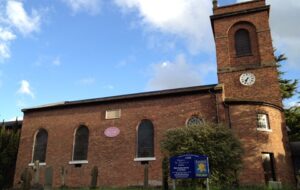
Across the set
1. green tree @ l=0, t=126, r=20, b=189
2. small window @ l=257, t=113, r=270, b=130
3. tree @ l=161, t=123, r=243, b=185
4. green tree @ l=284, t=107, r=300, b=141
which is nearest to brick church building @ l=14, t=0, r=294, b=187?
small window @ l=257, t=113, r=270, b=130

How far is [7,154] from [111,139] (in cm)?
1027

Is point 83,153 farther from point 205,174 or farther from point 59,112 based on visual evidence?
point 205,174

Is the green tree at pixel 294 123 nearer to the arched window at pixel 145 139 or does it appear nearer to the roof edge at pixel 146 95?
the roof edge at pixel 146 95

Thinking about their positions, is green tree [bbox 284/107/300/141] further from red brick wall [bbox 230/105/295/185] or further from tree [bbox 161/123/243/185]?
tree [bbox 161/123/243/185]

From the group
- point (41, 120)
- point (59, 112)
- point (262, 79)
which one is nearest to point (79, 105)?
point (59, 112)

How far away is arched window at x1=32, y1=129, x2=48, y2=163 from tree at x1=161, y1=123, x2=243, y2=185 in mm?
13665

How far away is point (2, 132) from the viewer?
93.0ft

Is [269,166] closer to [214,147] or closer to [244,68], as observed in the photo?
[214,147]

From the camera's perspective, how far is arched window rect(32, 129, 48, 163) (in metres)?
28.3

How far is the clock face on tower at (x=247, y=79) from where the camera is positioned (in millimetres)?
26641

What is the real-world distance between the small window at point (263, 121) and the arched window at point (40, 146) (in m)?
18.3

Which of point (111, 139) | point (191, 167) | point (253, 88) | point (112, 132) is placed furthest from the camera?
point (253, 88)

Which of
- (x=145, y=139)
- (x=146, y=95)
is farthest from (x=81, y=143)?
(x=146, y=95)

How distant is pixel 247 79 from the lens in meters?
26.8
